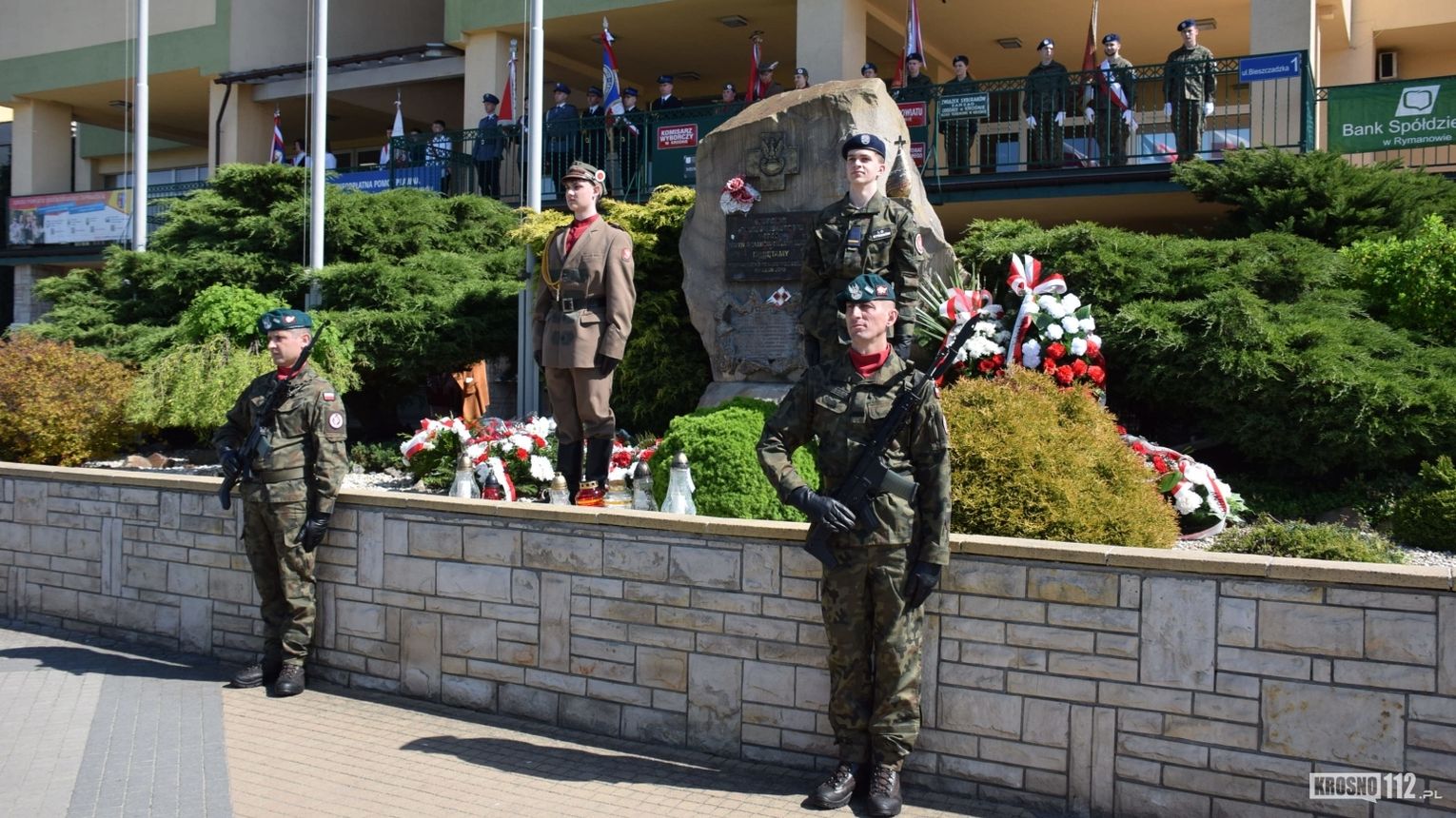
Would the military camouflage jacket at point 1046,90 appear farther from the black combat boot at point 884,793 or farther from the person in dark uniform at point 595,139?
the black combat boot at point 884,793

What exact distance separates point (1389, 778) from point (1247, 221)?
25.1 ft

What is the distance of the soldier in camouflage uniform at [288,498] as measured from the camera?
20.8ft

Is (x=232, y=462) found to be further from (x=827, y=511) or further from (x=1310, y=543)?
(x=1310, y=543)

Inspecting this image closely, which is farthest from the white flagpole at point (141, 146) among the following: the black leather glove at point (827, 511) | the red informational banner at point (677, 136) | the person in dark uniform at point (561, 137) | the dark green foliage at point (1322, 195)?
the black leather glove at point (827, 511)

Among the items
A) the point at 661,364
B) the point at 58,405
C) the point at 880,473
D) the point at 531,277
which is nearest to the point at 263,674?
the point at 880,473

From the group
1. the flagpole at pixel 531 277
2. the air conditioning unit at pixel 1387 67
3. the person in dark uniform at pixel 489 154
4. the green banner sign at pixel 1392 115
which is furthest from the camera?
the air conditioning unit at pixel 1387 67

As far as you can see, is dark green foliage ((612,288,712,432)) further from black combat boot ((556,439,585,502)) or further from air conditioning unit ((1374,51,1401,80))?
air conditioning unit ((1374,51,1401,80))

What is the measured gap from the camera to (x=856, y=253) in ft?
22.0

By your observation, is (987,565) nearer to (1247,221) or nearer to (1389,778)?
(1389,778)

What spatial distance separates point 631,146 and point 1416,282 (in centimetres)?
966

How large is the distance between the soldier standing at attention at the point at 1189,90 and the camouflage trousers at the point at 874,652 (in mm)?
10148

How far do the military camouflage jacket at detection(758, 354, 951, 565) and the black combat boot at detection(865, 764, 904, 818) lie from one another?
803 millimetres

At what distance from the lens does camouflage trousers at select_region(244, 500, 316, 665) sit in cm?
636

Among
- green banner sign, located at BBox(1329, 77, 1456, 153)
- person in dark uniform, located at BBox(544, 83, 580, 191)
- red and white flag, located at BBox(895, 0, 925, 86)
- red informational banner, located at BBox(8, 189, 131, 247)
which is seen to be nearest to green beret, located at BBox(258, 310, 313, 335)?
person in dark uniform, located at BBox(544, 83, 580, 191)
